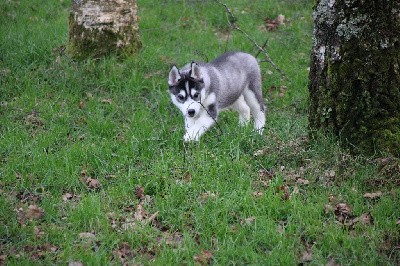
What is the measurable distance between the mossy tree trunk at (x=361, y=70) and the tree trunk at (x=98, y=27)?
3.84 metres

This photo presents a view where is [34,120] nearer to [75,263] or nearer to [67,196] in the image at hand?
[67,196]

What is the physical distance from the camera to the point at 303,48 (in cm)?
970

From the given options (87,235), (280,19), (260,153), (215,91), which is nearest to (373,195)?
(260,153)

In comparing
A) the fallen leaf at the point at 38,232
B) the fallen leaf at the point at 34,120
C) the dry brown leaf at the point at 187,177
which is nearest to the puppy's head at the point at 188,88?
the dry brown leaf at the point at 187,177

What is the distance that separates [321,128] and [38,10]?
7204 millimetres

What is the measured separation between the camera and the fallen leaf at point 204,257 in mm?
4391

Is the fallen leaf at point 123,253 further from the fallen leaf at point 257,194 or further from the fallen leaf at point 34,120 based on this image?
the fallen leaf at point 34,120

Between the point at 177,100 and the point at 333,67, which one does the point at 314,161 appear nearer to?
the point at 333,67

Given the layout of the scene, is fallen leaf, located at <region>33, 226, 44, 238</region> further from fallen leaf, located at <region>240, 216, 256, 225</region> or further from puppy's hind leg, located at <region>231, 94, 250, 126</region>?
puppy's hind leg, located at <region>231, 94, 250, 126</region>

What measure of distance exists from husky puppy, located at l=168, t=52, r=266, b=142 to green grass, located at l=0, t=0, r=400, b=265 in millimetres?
192

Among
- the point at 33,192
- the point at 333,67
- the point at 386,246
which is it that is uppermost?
the point at 333,67

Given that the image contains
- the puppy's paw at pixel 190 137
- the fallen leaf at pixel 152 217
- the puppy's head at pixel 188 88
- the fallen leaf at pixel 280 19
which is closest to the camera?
the fallen leaf at pixel 152 217

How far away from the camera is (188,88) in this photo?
661 cm

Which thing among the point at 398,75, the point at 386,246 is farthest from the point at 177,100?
the point at 386,246
